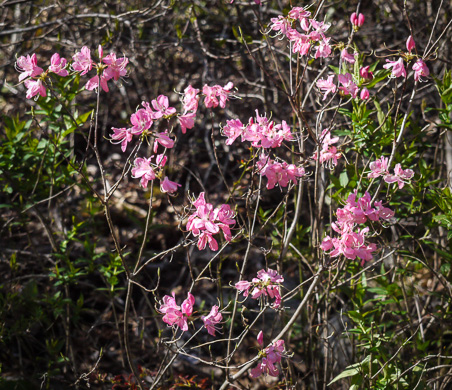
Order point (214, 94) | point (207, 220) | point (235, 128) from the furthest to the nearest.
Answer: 1. point (214, 94)
2. point (235, 128)
3. point (207, 220)

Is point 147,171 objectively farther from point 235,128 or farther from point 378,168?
point 378,168

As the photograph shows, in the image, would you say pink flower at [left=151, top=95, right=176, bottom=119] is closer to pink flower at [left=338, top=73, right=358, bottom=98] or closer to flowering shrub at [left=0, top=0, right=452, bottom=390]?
flowering shrub at [left=0, top=0, right=452, bottom=390]

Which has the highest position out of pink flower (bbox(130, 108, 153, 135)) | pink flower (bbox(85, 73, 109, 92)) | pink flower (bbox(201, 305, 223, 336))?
pink flower (bbox(85, 73, 109, 92))

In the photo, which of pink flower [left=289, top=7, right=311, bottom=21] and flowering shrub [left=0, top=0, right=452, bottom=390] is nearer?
flowering shrub [left=0, top=0, right=452, bottom=390]

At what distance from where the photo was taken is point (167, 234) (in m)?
4.23

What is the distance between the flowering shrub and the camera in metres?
1.96

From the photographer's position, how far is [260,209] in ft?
8.37

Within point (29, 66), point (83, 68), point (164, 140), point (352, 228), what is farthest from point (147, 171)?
point (352, 228)

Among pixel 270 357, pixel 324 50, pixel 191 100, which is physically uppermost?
pixel 324 50

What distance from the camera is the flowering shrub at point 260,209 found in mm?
1955

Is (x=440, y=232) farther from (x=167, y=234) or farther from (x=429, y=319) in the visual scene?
(x=167, y=234)

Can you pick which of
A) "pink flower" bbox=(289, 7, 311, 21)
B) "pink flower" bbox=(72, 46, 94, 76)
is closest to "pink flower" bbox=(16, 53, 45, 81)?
"pink flower" bbox=(72, 46, 94, 76)

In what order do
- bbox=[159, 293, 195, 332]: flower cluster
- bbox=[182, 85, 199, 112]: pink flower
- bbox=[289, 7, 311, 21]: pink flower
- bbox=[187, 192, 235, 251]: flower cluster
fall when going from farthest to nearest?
bbox=[289, 7, 311, 21]: pink flower → bbox=[182, 85, 199, 112]: pink flower → bbox=[159, 293, 195, 332]: flower cluster → bbox=[187, 192, 235, 251]: flower cluster

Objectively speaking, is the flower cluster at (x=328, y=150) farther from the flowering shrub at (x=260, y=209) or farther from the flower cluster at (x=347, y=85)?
the flower cluster at (x=347, y=85)
